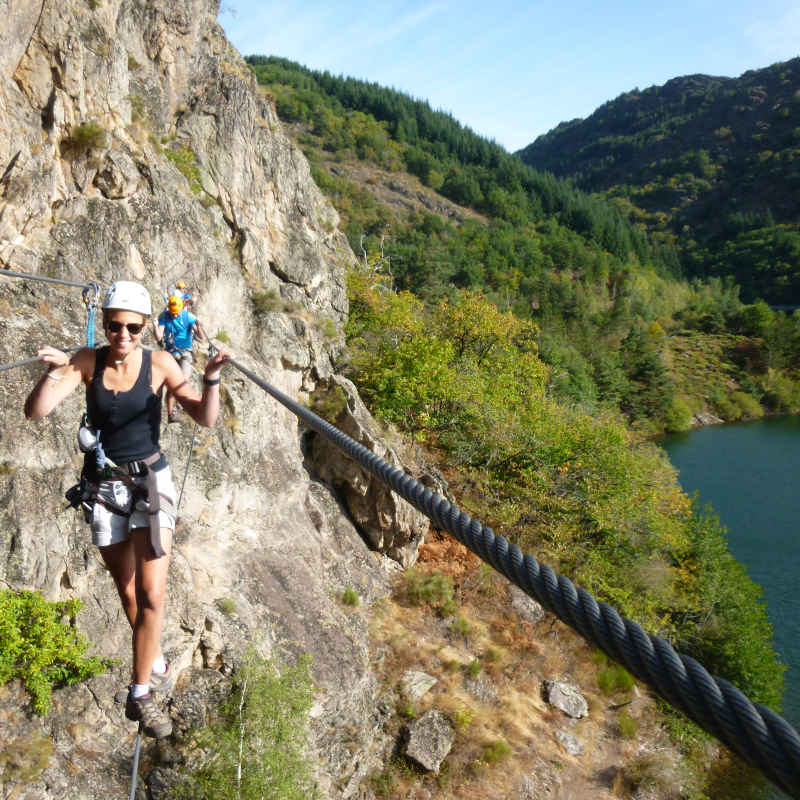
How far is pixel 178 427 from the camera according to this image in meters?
10.2

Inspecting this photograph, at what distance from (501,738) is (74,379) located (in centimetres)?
1537

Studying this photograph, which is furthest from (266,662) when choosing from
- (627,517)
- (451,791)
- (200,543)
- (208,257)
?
(627,517)

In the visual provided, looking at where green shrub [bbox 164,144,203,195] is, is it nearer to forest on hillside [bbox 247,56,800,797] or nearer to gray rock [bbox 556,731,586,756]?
forest on hillside [bbox 247,56,800,797]

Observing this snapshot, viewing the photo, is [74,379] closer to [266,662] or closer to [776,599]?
[266,662]

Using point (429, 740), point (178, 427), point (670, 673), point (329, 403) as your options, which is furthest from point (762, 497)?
point (670, 673)

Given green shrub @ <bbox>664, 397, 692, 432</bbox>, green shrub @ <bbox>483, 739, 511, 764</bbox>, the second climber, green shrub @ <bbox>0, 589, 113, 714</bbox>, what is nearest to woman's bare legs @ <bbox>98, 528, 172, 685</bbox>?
green shrub @ <bbox>0, 589, 113, 714</bbox>

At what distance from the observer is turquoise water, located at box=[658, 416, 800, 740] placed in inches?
947

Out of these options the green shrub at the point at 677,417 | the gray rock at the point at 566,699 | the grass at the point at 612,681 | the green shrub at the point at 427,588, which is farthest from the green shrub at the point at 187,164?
the green shrub at the point at 677,417

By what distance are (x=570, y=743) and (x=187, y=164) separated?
20274mm

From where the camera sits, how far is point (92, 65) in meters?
11.6

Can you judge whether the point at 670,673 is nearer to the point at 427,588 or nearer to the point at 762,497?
the point at 427,588

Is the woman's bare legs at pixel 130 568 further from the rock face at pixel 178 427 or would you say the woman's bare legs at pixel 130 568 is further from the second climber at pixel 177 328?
the second climber at pixel 177 328

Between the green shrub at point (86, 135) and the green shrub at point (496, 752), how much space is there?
668 inches

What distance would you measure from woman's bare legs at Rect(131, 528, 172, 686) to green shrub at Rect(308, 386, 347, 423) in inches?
510
